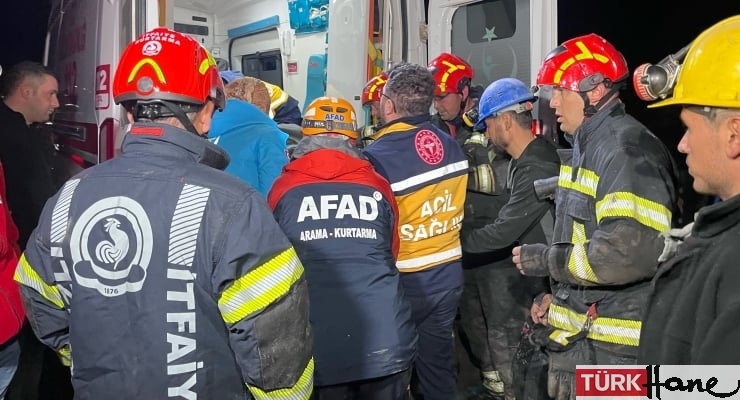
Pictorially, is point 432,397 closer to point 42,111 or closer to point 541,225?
point 541,225

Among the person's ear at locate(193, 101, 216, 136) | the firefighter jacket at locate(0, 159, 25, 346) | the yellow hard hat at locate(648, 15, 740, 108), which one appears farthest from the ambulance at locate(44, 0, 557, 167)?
the yellow hard hat at locate(648, 15, 740, 108)

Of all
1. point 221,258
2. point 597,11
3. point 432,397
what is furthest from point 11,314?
point 597,11

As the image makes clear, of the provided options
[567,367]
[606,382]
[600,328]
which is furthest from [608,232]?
[567,367]

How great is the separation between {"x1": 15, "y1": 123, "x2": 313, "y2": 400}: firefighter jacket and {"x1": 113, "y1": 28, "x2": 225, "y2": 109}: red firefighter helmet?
0.37 ft

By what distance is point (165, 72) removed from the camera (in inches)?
62.3

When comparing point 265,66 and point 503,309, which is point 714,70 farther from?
point 265,66

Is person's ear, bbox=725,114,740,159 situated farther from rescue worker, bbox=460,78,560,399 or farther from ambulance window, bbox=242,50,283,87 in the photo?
ambulance window, bbox=242,50,283,87

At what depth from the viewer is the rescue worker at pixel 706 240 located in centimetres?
113

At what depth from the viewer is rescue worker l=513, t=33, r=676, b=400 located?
2.02 metres

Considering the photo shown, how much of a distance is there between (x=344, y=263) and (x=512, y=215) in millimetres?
1351

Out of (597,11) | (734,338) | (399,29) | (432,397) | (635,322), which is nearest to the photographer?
(734,338)

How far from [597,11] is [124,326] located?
487cm

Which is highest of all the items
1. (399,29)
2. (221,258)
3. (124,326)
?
(399,29)

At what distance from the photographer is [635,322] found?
2113 millimetres
